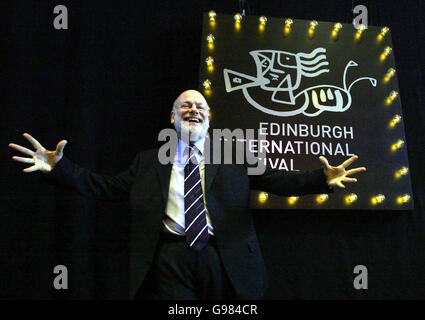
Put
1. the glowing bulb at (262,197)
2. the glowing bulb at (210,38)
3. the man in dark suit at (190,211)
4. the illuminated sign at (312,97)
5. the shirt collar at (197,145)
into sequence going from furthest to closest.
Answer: the glowing bulb at (210,38)
the illuminated sign at (312,97)
the glowing bulb at (262,197)
the shirt collar at (197,145)
the man in dark suit at (190,211)

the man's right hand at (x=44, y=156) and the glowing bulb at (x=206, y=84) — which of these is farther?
the glowing bulb at (x=206, y=84)

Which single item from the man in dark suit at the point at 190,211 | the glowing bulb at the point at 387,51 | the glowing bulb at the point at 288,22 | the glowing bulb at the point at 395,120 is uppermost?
the glowing bulb at the point at 288,22

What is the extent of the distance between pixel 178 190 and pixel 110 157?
2.58ft

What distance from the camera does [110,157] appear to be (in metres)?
2.19

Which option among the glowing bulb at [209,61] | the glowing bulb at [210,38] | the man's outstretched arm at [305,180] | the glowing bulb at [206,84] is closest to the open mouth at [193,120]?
the man's outstretched arm at [305,180]

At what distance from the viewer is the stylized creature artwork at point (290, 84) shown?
7.22 ft

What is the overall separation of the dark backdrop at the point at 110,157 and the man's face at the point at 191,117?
20.4 inches

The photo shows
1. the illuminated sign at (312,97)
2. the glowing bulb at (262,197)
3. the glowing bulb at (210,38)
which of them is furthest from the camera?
the glowing bulb at (210,38)

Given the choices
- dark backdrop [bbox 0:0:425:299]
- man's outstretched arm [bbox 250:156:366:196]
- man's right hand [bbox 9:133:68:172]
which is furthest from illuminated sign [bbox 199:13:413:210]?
man's right hand [bbox 9:133:68:172]

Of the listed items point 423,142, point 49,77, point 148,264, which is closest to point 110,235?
point 148,264

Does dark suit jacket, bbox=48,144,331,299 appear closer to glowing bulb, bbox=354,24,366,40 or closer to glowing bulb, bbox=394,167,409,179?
glowing bulb, bbox=394,167,409,179

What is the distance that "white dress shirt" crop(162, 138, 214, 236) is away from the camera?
4.90 ft

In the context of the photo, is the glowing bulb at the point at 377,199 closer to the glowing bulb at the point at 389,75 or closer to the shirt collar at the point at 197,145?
the glowing bulb at the point at 389,75

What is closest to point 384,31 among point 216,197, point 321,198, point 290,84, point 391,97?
point 391,97
